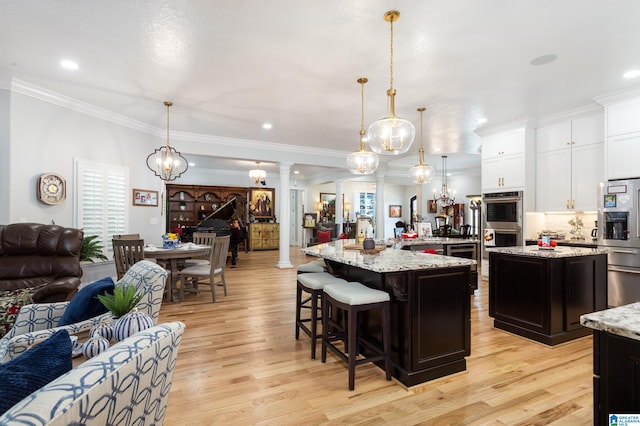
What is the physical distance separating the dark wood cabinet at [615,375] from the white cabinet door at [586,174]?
4551 mm

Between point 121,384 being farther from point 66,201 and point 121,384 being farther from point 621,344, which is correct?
point 66,201

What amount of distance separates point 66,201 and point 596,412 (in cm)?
595

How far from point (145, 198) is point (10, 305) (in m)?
3.90

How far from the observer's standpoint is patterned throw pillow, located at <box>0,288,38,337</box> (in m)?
2.30

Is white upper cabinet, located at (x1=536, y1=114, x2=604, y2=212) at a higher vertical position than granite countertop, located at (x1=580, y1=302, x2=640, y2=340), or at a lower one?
higher

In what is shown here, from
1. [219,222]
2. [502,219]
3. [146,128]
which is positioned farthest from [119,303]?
[219,222]

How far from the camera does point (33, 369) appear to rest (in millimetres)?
761

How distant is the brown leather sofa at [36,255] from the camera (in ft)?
10.6

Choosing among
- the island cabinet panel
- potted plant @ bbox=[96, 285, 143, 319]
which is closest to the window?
potted plant @ bbox=[96, 285, 143, 319]

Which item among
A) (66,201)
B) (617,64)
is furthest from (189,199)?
(617,64)

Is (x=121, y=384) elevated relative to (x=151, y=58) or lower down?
lower down

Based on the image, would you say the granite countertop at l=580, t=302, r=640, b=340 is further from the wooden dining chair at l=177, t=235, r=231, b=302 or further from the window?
the window

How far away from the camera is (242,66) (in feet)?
11.6

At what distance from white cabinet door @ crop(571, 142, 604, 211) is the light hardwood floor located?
2.46 metres
